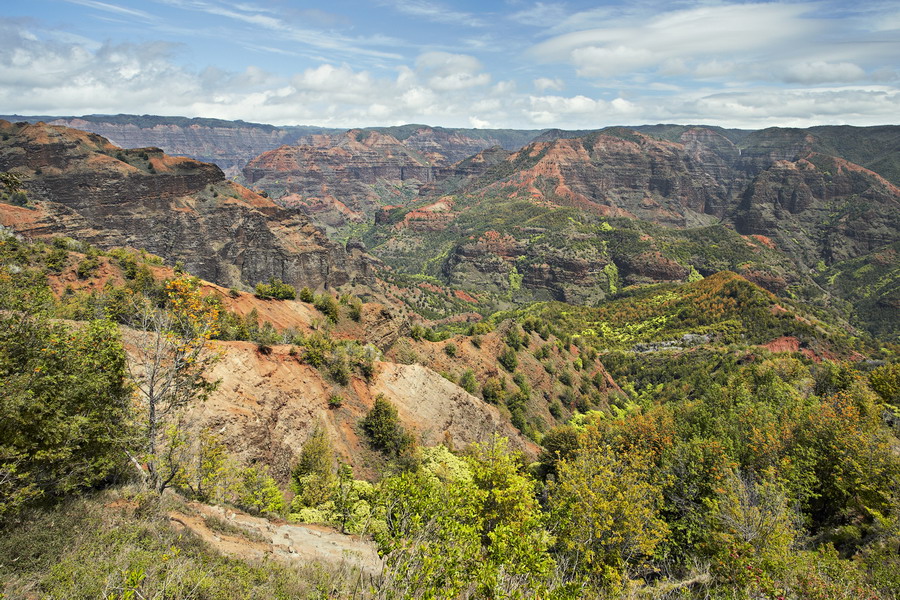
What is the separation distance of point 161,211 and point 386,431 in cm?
11119

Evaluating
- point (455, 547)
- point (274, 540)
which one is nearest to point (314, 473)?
point (274, 540)

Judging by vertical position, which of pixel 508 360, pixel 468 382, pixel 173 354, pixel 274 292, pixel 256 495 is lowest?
pixel 508 360

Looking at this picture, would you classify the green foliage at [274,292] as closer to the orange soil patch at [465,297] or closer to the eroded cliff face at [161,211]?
the eroded cliff face at [161,211]

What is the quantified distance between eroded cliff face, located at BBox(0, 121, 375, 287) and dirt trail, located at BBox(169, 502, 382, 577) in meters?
102

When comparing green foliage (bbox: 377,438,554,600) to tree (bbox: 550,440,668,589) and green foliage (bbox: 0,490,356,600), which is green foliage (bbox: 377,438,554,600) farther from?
tree (bbox: 550,440,668,589)

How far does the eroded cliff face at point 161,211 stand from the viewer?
101m

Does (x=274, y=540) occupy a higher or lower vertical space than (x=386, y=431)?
higher

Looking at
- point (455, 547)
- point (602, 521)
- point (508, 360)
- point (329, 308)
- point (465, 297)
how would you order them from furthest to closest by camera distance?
1. point (465, 297)
2. point (508, 360)
3. point (329, 308)
4. point (602, 521)
5. point (455, 547)

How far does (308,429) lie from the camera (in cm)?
3244

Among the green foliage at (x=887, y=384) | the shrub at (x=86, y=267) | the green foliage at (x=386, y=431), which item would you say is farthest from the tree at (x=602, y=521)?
the shrub at (x=86, y=267)

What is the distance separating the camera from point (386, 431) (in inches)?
1406

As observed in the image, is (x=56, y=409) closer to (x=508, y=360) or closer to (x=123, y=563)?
(x=123, y=563)

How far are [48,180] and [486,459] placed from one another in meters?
133

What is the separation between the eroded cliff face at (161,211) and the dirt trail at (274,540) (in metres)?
102
